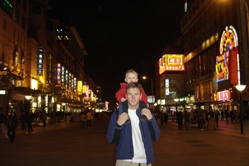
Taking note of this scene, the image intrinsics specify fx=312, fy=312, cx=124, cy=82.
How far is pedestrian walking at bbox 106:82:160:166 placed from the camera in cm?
416

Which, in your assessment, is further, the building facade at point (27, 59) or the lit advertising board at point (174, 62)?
the lit advertising board at point (174, 62)

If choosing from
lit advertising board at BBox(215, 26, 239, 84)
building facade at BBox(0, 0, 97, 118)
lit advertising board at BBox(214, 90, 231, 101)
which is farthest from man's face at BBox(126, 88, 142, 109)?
lit advertising board at BBox(214, 90, 231, 101)

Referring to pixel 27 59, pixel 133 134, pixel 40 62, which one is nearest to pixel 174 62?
pixel 40 62

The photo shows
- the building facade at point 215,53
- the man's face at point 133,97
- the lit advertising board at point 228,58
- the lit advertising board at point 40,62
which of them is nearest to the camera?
the man's face at point 133,97

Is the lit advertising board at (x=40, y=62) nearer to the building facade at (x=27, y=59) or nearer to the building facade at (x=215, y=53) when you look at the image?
the building facade at (x=27, y=59)

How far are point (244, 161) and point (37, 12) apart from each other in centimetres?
5296

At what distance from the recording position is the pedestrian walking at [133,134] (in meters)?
4.16

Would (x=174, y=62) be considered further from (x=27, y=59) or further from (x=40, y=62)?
(x=27, y=59)

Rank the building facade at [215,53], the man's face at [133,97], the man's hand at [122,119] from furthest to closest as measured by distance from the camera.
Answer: the building facade at [215,53], the man's face at [133,97], the man's hand at [122,119]

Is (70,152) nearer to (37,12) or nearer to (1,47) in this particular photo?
(1,47)

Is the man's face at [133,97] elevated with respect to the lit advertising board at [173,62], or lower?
lower

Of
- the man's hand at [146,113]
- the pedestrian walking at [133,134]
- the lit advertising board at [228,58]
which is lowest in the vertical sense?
the pedestrian walking at [133,134]

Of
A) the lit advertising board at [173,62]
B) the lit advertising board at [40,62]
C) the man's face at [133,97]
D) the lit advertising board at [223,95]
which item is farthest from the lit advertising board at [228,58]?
the man's face at [133,97]

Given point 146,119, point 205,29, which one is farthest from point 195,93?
point 146,119
